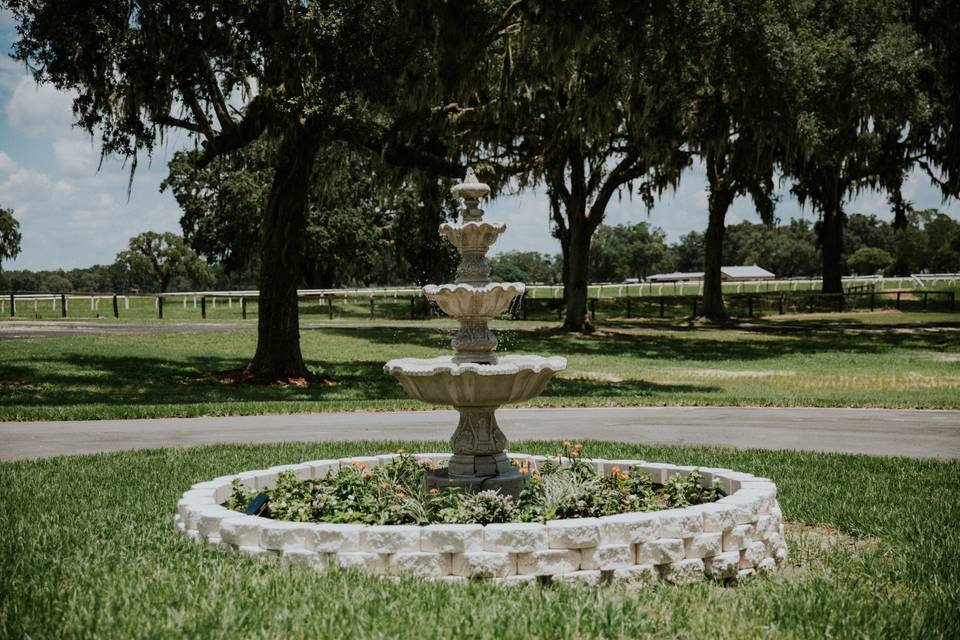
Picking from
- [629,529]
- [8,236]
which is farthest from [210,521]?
[8,236]

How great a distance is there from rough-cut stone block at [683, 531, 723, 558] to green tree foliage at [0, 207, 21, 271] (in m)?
77.6

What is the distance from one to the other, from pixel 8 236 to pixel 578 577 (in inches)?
3111

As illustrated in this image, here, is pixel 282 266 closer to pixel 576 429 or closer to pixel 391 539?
pixel 576 429

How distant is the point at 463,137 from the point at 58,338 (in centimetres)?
1459

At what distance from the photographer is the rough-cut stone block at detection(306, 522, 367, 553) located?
20.0ft

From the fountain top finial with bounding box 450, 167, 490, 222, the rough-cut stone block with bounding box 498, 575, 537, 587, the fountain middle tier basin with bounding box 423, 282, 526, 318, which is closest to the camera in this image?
the rough-cut stone block with bounding box 498, 575, 537, 587

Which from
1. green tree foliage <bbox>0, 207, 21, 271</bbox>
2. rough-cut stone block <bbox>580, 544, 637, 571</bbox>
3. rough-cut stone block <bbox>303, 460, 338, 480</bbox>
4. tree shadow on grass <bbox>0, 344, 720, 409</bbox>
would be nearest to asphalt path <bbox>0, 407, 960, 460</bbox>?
tree shadow on grass <bbox>0, 344, 720, 409</bbox>

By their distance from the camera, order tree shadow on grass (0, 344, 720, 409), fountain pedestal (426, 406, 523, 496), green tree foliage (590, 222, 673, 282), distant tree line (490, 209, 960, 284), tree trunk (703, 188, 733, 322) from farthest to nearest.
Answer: green tree foliage (590, 222, 673, 282) → distant tree line (490, 209, 960, 284) → tree trunk (703, 188, 733, 322) → tree shadow on grass (0, 344, 720, 409) → fountain pedestal (426, 406, 523, 496)

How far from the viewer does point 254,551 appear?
20.6ft

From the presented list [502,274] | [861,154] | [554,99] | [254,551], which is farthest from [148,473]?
[502,274]

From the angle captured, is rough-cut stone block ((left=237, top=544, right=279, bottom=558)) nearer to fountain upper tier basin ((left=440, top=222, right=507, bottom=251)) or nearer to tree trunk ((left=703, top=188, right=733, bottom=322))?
fountain upper tier basin ((left=440, top=222, right=507, bottom=251))

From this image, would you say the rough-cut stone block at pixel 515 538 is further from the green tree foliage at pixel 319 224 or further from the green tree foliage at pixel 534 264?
the green tree foliage at pixel 534 264

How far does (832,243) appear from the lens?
1882 inches

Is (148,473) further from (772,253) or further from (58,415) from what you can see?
(772,253)
